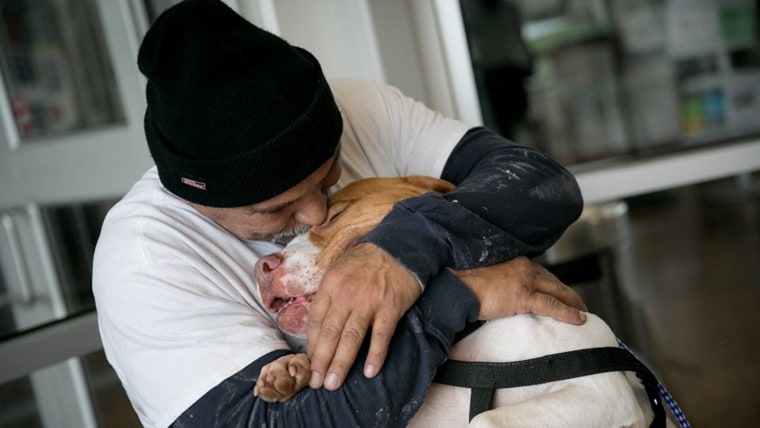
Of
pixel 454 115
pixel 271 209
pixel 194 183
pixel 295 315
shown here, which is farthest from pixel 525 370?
pixel 454 115

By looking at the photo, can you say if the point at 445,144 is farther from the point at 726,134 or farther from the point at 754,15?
the point at 754,15

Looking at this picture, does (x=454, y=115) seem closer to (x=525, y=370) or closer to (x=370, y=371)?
(x=525, y=370)

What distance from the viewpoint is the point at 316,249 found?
4.09 ft

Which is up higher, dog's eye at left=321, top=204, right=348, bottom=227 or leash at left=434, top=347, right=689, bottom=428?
dog's eye at left=321, top=204, right=348, bottom=227

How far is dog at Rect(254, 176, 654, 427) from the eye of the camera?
1.13 m

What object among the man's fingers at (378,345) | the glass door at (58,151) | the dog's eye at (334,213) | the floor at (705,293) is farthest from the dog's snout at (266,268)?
the floor at (705,293)

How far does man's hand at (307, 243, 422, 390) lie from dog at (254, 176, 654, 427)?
41 millimetres

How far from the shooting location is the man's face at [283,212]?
1263 millimetres

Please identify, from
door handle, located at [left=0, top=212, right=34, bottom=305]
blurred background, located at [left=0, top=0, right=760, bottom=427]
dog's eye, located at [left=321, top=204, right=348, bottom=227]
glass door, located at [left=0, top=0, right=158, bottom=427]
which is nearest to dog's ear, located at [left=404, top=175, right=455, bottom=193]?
dog's eye, located at [left=321, top=204, right=348, bottom=227]

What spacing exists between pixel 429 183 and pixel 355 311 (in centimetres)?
37

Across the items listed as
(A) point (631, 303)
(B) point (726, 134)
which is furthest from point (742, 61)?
(A) point (631, 303)

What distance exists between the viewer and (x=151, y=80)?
120 cm

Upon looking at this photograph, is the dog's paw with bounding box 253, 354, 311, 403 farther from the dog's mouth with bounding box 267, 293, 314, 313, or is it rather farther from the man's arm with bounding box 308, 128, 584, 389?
the dog's mouth with bounding box 267, 293, 314, 313

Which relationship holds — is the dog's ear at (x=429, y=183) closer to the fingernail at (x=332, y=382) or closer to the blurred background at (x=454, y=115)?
the fingernail at (x=332, y=382)
